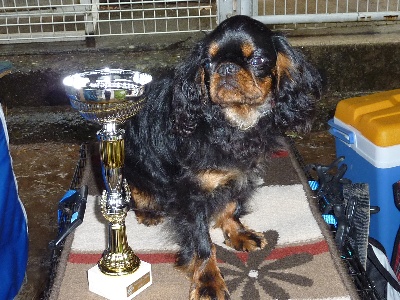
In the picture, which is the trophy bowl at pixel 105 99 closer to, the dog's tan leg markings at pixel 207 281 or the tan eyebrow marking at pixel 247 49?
the tan eyebrow marking at pixel 247 49

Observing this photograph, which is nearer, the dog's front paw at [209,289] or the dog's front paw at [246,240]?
the dog's front paw at [209,289]

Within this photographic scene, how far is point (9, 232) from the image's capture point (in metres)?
2.64

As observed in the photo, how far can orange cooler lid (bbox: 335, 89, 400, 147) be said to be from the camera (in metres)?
2.76

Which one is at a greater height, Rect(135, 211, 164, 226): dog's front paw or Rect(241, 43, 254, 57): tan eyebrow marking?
Rect(241, 43, 254, 57): tan eyebrow marking

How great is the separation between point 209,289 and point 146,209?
63 centimetres

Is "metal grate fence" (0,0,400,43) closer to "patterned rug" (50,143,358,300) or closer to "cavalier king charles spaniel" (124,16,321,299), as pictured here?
"patterned rug" (50,143,358,300)

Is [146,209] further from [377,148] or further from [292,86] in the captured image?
[377,148]

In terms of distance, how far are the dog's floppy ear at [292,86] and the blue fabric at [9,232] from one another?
1.17 meters

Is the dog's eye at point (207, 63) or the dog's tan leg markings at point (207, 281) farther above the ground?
the dog's eye at point (207, 63)

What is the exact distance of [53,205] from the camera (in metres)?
3.84

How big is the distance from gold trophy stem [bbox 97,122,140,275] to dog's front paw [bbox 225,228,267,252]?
18.5 inches

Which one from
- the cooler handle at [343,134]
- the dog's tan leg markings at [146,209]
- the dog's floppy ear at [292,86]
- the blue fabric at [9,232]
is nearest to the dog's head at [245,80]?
the dog's floppy ear at [292,86]

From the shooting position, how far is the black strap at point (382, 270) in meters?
2.35

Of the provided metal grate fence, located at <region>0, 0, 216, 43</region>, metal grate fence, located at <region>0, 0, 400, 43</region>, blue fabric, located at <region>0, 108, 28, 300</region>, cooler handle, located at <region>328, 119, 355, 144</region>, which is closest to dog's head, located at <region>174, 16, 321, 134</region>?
cooler handle, located at <region>328, 119, 355, 144</region>
